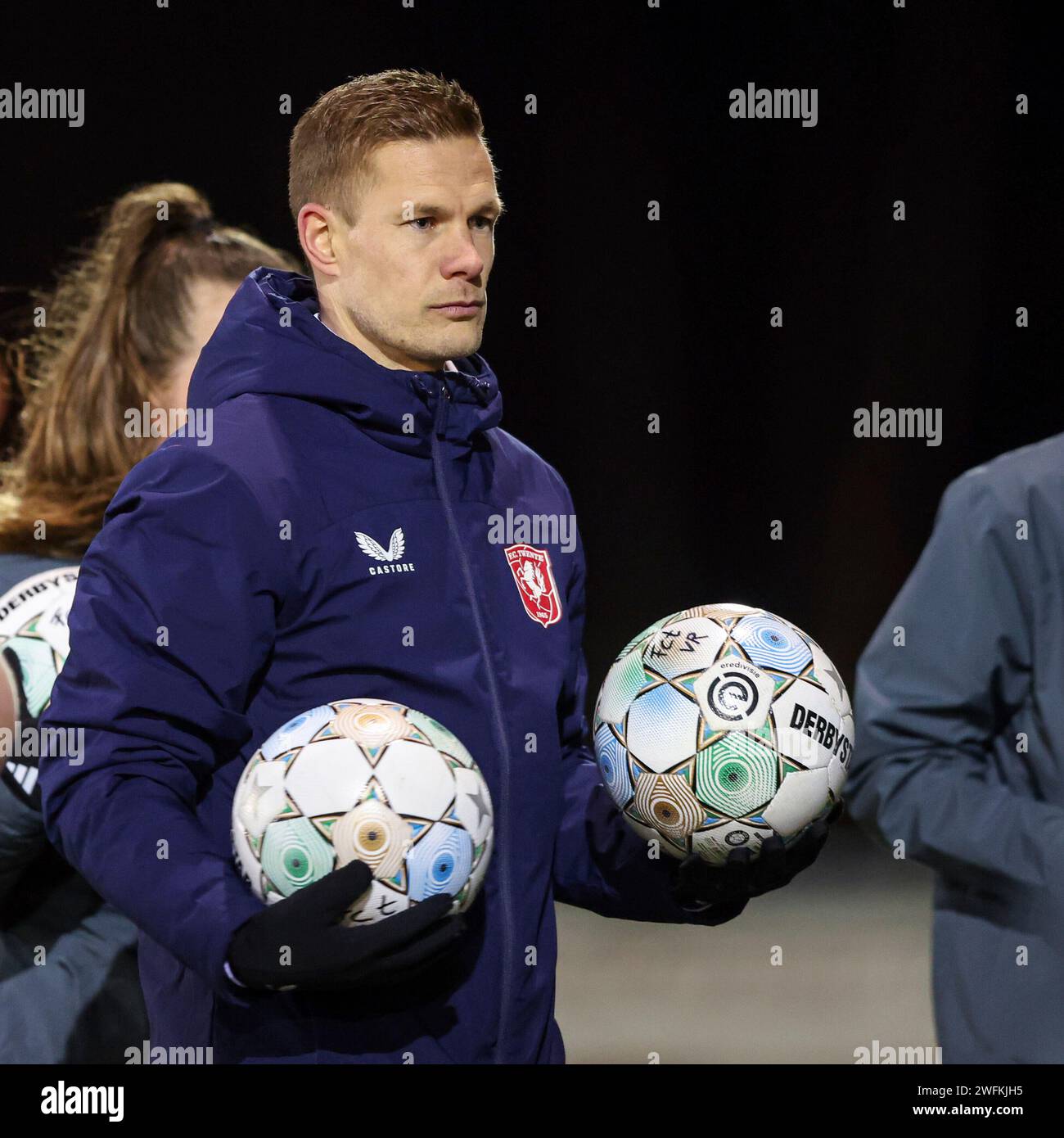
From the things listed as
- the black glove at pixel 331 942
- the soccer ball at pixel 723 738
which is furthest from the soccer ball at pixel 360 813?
the soccer ball at pixel 723 738

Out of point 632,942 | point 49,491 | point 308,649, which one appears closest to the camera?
point 308,649

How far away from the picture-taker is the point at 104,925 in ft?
8.25

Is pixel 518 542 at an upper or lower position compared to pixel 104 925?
upper

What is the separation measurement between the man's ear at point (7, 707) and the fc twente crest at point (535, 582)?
887mm

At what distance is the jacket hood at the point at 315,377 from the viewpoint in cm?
182

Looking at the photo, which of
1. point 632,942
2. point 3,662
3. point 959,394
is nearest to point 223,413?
point 3,662

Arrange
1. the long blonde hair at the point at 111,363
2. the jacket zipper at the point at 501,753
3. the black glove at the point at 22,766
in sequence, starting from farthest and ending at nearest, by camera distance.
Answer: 1. the long blonde hair at the point at 111,363
2. the black glove at the point at 22,766
3. the jacket zipper at the point at 501,753

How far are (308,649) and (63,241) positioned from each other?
9.82 ft

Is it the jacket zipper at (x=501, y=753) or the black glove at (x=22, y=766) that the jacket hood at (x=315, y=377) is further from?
the black glove at (x=22, y=766)

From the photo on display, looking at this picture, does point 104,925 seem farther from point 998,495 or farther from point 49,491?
point 998,495

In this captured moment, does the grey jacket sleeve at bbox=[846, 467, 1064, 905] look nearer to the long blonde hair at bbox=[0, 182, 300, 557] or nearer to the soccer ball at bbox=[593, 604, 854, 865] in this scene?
the soccer ball at bbox=[593, 604, 854, 865]

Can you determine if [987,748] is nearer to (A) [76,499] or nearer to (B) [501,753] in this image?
(B) [501,753]

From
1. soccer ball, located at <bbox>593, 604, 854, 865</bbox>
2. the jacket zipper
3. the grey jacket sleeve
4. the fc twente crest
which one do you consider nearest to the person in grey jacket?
the grey jacket sleeve

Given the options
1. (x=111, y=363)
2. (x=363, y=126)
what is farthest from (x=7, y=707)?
(x=363, y=126)
